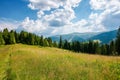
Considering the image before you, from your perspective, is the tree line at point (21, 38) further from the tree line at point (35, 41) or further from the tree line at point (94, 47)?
the tree line at point (94, 47)

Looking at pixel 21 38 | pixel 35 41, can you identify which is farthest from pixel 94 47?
pixel 21 38

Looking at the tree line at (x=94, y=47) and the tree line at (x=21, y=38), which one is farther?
the tree line at (x=94, y=47)

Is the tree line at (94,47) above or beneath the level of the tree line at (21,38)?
beneath

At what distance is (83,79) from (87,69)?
1.88 metres

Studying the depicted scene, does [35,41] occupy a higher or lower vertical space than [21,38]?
lower

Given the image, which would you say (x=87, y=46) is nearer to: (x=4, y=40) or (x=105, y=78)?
(x=4, y=40)

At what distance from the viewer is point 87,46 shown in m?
132

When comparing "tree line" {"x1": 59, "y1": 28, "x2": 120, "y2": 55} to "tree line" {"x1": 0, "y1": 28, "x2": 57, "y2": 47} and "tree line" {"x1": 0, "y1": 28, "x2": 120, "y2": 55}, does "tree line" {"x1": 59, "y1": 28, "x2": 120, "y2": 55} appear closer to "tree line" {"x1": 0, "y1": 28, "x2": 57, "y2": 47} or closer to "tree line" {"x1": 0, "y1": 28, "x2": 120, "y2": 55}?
"tree line" {"x1": 0, "y1": 28, "x2": 120, "y2": 55}

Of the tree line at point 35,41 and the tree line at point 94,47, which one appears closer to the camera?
the tree line at point 35,41

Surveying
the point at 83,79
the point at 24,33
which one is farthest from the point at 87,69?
the point at 24,33

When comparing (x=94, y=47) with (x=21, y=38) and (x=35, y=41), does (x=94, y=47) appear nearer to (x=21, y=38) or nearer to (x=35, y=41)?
(x=35, y=41)

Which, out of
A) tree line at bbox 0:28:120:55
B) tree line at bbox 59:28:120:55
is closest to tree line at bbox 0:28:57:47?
tree line at bbox 0:28:120:55

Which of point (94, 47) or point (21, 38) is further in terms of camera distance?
point (94, 47)

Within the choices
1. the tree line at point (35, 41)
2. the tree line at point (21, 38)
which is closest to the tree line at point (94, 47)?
the tree line at point (35, 41)
